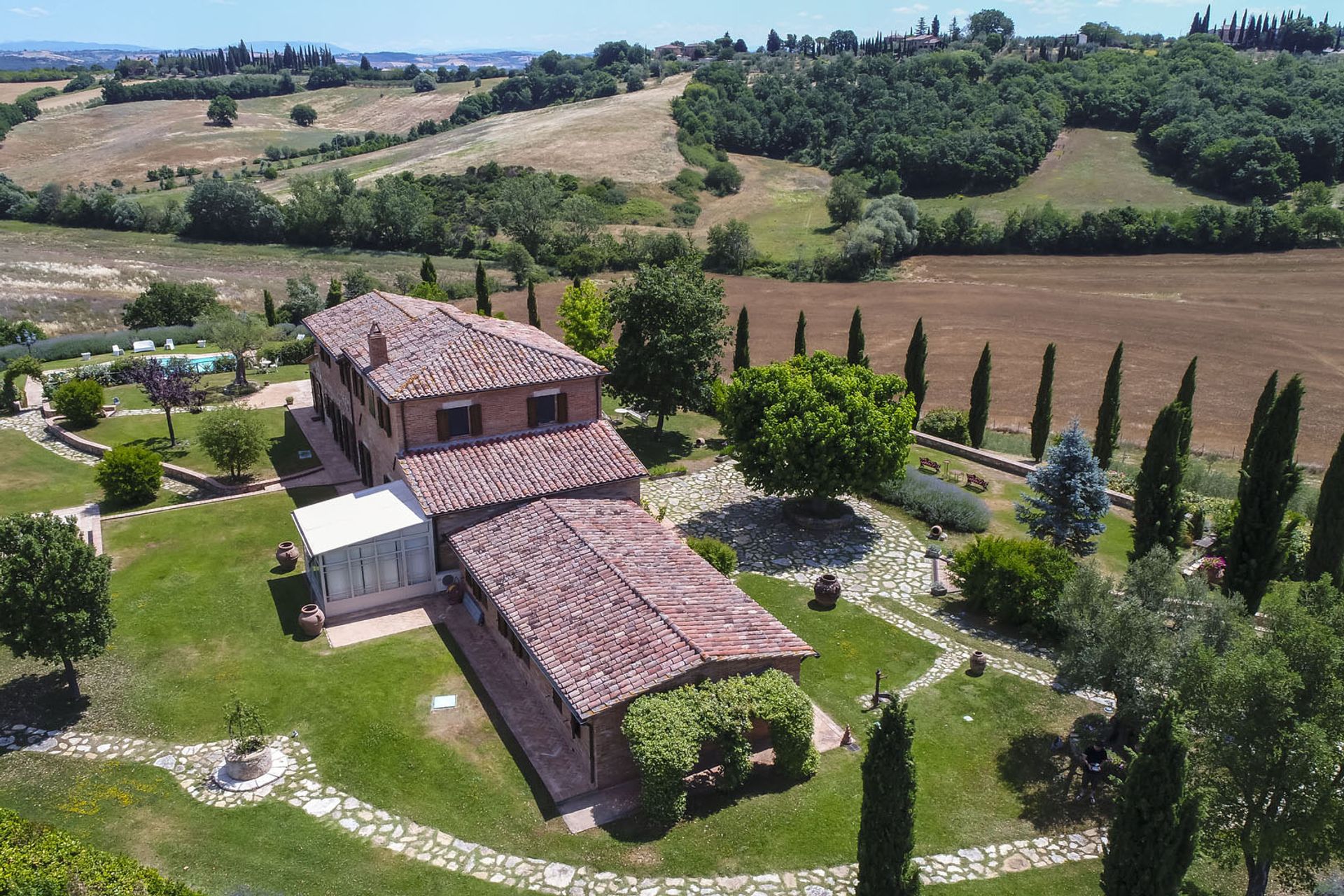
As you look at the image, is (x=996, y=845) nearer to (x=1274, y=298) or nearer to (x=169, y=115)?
(x=1274, y=298)

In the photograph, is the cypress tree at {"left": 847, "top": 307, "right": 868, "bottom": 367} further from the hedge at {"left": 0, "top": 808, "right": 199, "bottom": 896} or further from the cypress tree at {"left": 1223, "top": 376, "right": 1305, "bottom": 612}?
the hedge at {"left": 0, "top": 808, "right": 199, "bottom": 896}

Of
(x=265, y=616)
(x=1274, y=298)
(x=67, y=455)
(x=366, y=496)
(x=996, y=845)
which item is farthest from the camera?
(x=1274, y=298)

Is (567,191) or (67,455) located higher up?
(567,191)

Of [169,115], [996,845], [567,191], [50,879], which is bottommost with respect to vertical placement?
[996,845]

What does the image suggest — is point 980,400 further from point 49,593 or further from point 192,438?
point 49,593

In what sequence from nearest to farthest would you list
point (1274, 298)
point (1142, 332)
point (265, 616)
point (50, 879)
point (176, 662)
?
point (50, 879), point (176, 662), point (265, 616), point (1142, 332), point (1274, 298)

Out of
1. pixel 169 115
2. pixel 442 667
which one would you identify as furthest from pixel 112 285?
pixel 169 115

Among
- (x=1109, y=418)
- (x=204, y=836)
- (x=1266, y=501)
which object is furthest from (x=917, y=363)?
(x=204, y=836)
